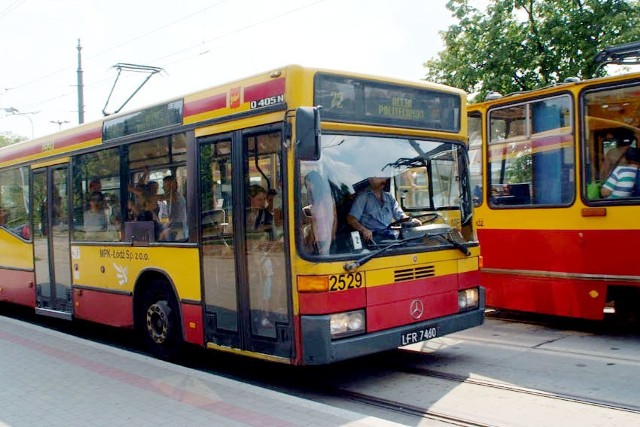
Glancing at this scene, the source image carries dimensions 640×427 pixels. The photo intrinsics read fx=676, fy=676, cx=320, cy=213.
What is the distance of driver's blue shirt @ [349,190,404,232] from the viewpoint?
241 inches

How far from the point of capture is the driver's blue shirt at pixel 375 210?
20.1 feet

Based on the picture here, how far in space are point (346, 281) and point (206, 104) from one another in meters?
2.51

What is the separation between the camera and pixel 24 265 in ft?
35.9

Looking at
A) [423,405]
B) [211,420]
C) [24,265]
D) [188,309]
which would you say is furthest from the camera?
[24,265]

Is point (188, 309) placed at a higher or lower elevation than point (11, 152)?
lower

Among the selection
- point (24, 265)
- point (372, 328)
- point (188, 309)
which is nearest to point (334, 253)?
point (372, 328)

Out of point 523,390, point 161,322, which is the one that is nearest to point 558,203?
point 523,390

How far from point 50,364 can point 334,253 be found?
3825mm

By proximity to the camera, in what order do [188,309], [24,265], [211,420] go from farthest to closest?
1. [24,265]
2. [188,309]
3. [211,420]

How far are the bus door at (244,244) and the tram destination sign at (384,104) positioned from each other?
59 cm

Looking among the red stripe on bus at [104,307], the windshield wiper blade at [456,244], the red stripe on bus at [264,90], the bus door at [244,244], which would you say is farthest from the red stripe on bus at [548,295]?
the red stripe on bus at [104,307]

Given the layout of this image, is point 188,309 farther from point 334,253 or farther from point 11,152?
point 11,152

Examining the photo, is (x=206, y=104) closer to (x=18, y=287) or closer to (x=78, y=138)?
(x=78, y=138)

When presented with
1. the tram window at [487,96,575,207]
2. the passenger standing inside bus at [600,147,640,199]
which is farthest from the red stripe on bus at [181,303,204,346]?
the passenger standing inside bus at [600,147,640,199]
